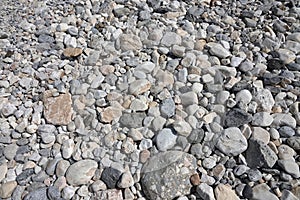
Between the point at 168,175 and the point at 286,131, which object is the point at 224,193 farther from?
the point at 286,131

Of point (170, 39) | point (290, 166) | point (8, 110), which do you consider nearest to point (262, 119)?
point (290, 166)

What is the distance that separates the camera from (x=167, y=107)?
4.38 feet

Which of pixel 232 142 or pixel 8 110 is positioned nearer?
pixel 232 142

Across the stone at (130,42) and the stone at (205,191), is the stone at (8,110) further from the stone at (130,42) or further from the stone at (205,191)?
the stone at (205,191)

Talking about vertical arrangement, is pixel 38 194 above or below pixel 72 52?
below

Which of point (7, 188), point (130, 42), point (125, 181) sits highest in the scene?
point (130, 42)

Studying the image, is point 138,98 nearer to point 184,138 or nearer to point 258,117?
point 184,138

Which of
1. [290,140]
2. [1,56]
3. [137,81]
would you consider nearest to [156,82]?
[137,81]

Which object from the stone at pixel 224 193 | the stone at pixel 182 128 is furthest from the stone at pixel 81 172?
the stone at pixel 224 193

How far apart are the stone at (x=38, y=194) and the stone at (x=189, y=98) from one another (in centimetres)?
54

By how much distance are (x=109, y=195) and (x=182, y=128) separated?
314mm

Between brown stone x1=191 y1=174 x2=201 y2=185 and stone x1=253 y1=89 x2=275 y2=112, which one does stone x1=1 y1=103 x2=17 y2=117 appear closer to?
brown stone x1=191 y1=174 x2=201 y2=185

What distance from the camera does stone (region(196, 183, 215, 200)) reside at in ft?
3.61

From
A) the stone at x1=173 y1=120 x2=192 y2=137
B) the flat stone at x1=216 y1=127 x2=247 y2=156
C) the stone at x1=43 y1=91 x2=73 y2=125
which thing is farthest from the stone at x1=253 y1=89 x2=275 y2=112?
the stone at x1=43 y1=91 x2=73 y2=125
